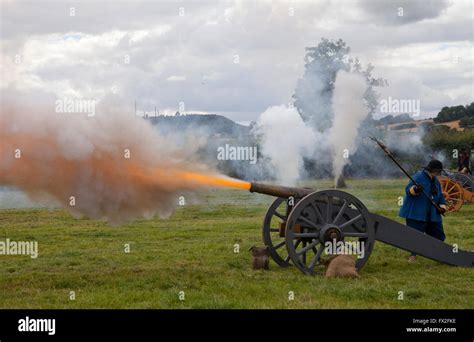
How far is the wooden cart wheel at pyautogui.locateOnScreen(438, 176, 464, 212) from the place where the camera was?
61.0ft

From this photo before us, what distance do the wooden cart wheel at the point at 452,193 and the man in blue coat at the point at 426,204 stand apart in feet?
26.0

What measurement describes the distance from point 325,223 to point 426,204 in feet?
7.33

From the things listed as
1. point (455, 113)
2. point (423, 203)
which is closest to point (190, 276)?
point (423, 203)

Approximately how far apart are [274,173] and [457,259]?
993cm

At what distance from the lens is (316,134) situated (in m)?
20.8

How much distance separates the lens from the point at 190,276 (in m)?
9.27

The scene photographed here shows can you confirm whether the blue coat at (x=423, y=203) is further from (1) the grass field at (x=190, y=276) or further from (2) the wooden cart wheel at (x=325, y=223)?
(2) the wooden cart wheel at (x=325, y=223)

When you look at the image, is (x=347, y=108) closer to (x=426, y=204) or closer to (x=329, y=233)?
(x=426, y=204)

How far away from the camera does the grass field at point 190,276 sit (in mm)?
7859

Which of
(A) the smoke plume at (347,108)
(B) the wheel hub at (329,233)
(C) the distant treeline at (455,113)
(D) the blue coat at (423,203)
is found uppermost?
(C) the distant treeline at (455,113)

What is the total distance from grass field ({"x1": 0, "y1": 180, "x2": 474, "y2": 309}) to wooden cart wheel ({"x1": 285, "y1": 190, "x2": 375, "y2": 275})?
34 cm

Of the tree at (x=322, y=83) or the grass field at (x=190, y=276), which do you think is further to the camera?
the tree at (x=322, y=83)

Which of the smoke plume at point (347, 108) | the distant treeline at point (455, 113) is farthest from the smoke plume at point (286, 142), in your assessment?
the distant treeline at point (455, 113)
